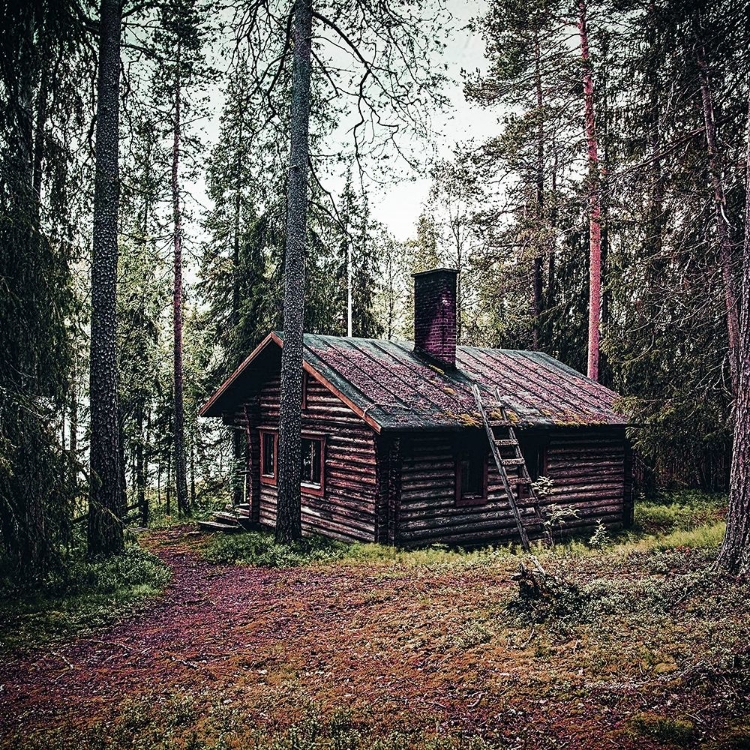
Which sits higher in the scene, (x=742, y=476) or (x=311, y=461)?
(x=742, y=476)

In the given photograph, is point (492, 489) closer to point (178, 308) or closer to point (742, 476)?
point (742, 476)

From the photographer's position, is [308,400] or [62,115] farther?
[308,400]

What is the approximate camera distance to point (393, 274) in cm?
4566

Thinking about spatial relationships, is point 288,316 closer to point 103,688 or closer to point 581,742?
point 103,688

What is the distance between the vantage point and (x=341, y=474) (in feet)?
45.4

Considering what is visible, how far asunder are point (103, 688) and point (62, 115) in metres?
8.17

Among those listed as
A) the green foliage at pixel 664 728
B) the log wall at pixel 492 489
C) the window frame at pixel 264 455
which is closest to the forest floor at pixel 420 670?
the green foliage at pixel 664 728

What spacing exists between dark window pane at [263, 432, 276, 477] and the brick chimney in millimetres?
5033

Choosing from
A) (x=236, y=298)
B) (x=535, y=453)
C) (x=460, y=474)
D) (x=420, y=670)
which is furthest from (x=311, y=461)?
(x=236, y=298)

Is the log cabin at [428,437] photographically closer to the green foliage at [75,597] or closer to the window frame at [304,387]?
the window frame at [304,387]

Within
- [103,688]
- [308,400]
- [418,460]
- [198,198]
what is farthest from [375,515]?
[198,198]

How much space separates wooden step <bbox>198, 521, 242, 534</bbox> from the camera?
17031 mm

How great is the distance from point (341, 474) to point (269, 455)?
4225mm

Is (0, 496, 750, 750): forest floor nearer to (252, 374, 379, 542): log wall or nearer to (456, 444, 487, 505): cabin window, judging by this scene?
(252, 374, 379, 542): log wall
